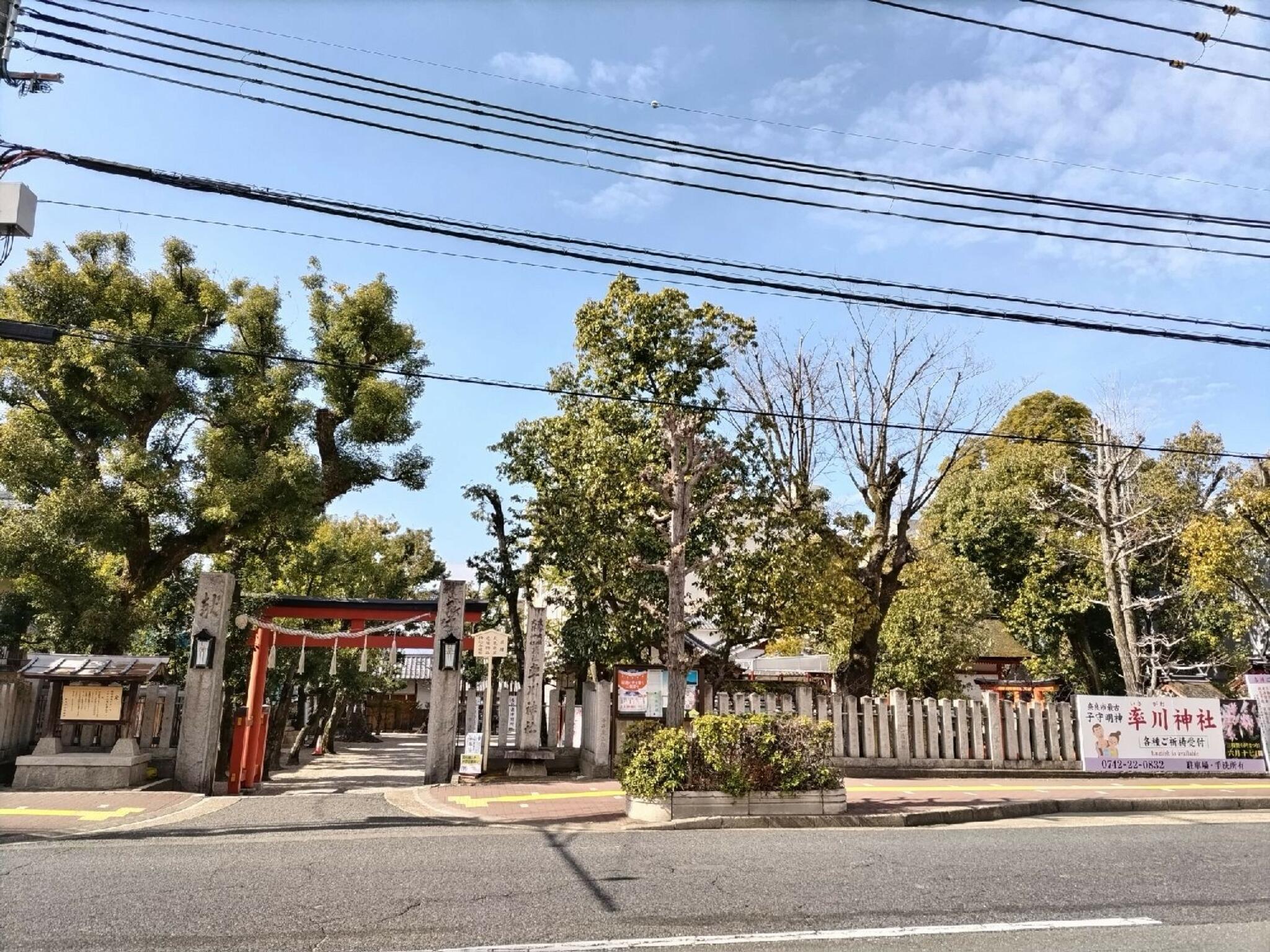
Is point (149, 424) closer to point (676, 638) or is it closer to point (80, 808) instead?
point (80, 808)

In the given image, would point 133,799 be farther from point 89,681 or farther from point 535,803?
point 535,803

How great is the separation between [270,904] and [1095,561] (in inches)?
1020

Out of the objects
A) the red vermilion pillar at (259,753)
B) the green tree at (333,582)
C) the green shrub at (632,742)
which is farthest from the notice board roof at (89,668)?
the green shrub at (632,742)

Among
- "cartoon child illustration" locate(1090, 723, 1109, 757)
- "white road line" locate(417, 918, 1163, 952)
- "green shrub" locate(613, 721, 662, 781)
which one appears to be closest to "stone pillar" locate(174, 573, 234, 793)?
"green shrub" locate(613, 721, 662, 781)

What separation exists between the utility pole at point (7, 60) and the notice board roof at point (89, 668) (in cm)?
927

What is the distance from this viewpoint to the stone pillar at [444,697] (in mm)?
15016

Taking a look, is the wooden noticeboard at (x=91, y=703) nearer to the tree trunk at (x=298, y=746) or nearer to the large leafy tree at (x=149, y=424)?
the large leafy tree at (x=149, y=424)

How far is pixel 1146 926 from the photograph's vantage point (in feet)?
20.1

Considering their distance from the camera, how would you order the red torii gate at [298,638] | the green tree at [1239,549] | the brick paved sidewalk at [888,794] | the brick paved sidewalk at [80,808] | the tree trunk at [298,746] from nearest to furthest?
the brick paved sidewalk at [80,808]
the brick paved sidewalk at [888,794]
the red torii gate at [298,638]
the green tree at [1239,549]
the tree trunk at [298,746]

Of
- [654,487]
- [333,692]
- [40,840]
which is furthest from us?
[333,692]

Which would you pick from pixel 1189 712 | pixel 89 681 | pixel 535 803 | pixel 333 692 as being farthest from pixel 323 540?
pixel 1189 712

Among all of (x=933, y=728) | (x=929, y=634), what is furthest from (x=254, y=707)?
(x=929, y=634)

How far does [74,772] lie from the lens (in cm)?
1345

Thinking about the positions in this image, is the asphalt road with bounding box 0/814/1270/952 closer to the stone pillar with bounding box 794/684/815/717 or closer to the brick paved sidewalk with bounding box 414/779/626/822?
the brick paved sidewalk with bounding box 414/779/626/822
